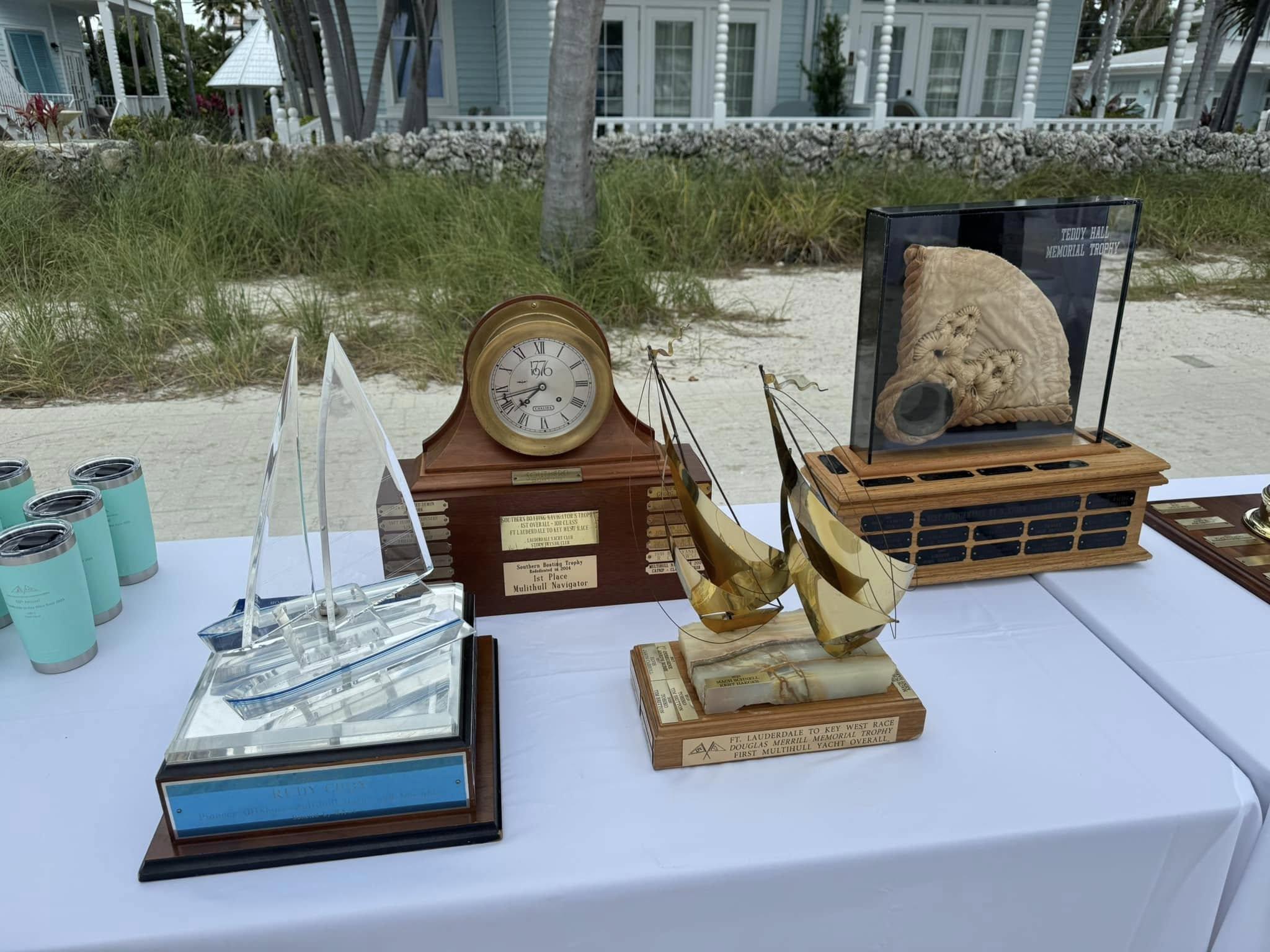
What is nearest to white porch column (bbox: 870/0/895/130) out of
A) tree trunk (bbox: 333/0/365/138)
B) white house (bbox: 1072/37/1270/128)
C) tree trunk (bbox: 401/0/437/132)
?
tree trunk (bbox: 401/0/437/132)

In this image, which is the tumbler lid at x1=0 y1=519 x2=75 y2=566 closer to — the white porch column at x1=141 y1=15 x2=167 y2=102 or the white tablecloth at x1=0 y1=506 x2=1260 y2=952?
the white tablecloth at x1=0 y1=506 x2=1260 y2=952

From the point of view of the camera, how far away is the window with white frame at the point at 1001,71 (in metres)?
13.4

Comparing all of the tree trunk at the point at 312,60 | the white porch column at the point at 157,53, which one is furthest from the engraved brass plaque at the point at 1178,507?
the white porch column at the point at 157,53

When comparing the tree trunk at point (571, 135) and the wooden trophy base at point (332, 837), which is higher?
the tree trunk at point (571, 135)

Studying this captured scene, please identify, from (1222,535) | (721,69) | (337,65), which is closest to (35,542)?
(1222,535)

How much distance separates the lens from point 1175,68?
41.7ft

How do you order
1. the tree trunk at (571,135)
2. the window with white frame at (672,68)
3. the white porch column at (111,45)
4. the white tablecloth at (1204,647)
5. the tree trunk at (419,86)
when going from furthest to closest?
the white porch column at (111,45), the window with white frame at (672,68), the tree trunk at (419,86), the tree trunk at (571,135), the white tablecloth at (1204,647)

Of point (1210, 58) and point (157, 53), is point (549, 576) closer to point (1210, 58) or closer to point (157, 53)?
point (1210, 58)

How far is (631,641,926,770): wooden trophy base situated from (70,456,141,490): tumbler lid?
3.20ft

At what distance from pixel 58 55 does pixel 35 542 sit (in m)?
22.6

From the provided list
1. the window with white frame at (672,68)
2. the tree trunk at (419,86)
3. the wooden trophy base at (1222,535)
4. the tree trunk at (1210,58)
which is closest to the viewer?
the wooden trophy base at (1222,535)

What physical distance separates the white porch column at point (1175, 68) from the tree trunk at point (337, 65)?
1061 centimetres

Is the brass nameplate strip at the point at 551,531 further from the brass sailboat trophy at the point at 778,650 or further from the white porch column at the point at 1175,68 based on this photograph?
the white porch column at the point at 1175,68

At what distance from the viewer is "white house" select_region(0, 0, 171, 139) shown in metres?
16.5
